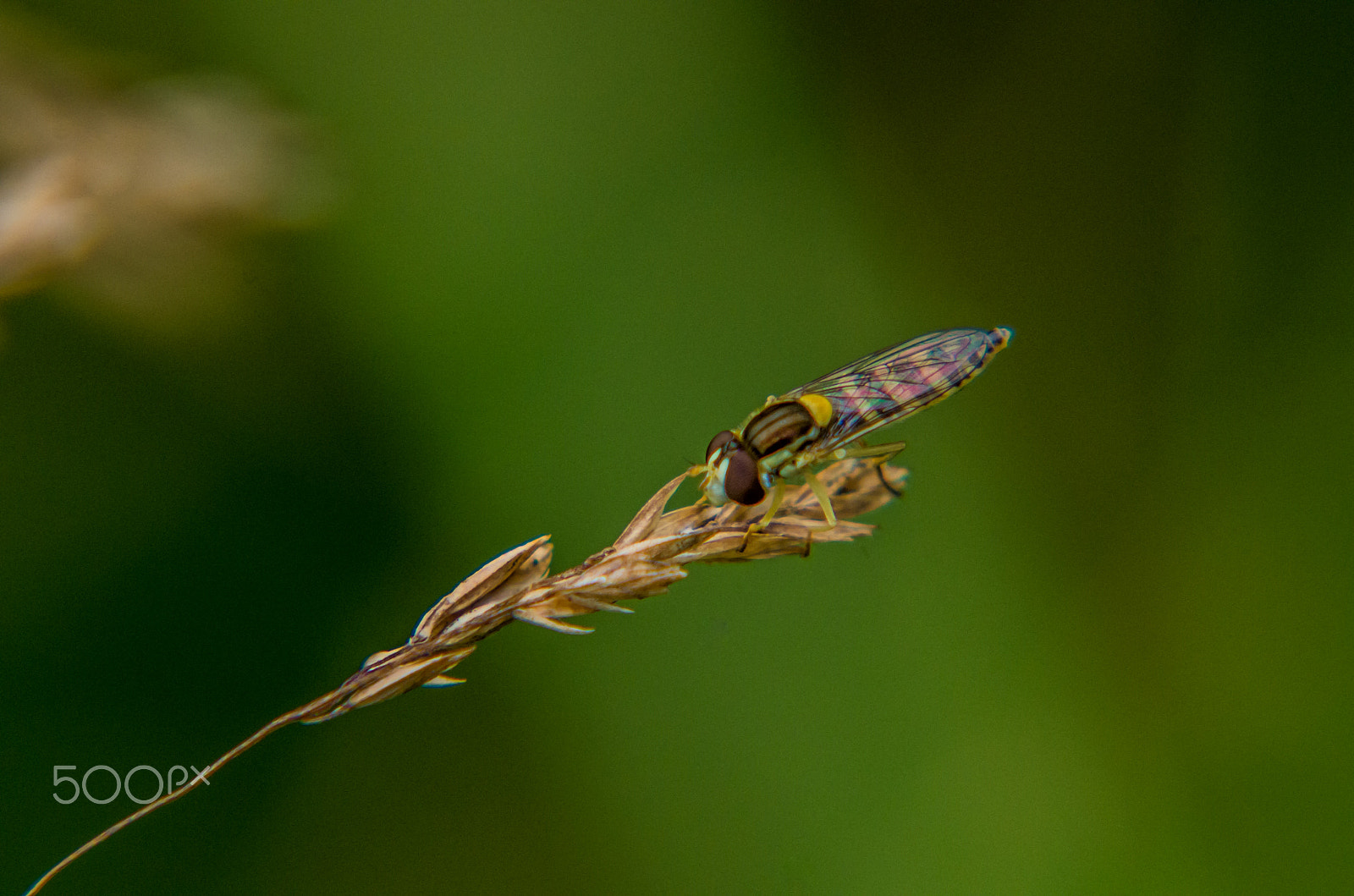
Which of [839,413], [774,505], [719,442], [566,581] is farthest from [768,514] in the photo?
[839,413]

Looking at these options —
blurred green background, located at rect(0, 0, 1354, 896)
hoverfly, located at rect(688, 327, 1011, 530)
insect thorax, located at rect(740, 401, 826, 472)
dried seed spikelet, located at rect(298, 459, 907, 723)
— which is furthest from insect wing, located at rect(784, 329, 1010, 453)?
dried seed spikelet, located at rect(298, 459, 907, 723)

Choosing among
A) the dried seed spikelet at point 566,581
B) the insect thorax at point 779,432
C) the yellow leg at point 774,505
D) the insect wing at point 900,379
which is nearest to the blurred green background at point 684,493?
the insect wing at point 900,379

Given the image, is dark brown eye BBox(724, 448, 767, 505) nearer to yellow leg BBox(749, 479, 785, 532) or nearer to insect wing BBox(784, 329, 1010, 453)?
yellow leg BBox(749, 479, 785, 532)

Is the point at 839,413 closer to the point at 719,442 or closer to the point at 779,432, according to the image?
the point at 779,432

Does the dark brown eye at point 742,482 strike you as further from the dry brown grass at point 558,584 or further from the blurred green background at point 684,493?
the blurred green background at point 684,493

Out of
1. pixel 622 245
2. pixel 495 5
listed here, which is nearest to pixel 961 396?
pixel 622 245
